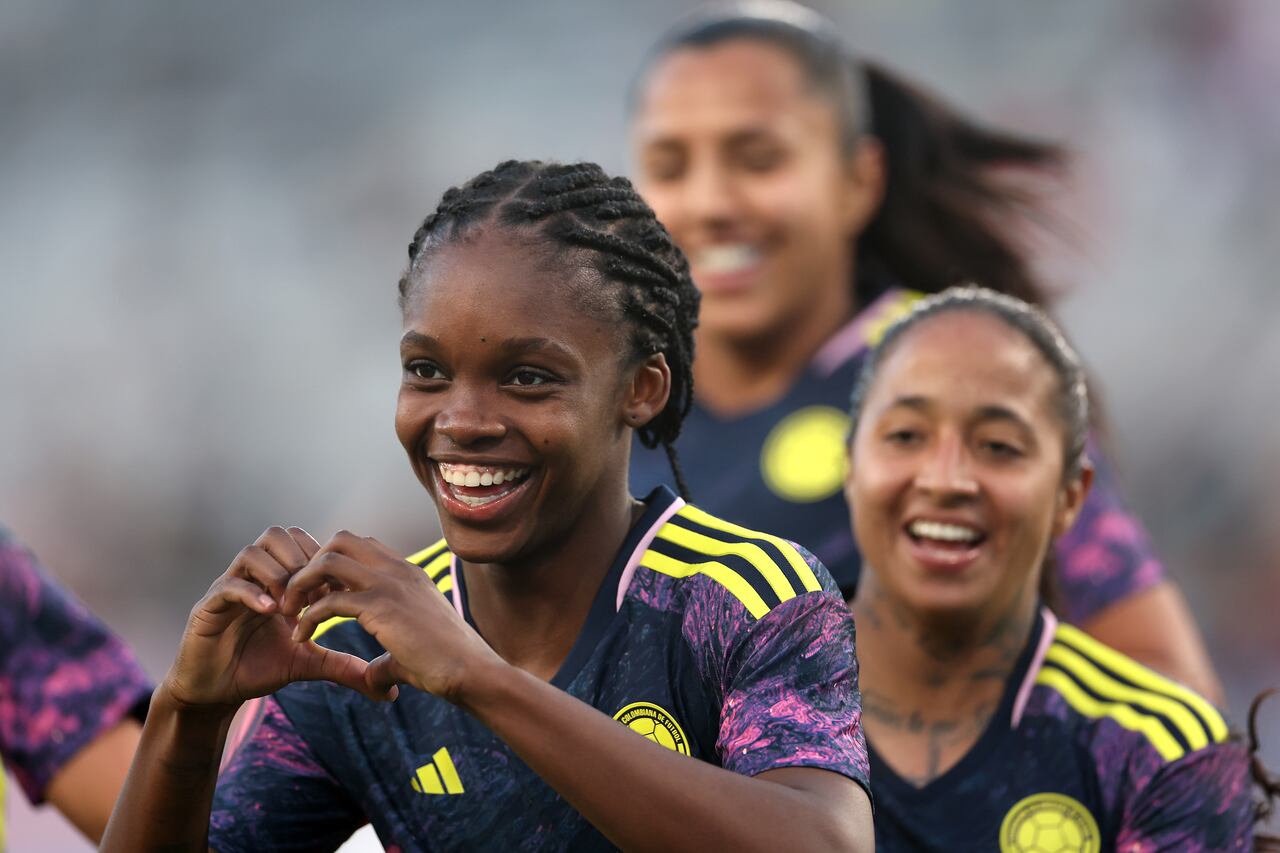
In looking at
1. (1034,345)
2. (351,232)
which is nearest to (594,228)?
(1034,345)

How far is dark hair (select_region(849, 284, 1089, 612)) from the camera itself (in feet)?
11.1

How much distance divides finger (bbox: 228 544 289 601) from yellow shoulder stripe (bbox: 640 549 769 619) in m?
0.53

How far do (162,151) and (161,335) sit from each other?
3.93ft

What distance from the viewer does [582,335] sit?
242 centimetres

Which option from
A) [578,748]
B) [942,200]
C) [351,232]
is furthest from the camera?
[351,232]

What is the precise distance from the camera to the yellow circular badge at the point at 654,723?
2.38 metres

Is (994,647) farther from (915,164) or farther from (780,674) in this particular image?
(915,164)

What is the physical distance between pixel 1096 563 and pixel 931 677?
0.95 meters

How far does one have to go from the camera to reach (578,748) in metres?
2.05

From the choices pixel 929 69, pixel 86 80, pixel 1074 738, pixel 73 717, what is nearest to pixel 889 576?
pixel 1074 738

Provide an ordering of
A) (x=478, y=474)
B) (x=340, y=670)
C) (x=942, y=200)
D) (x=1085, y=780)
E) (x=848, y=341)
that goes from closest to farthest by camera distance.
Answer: (x=340, y=670) < (x=478, y=474) < (x=1085, y=780) < (x=848, y=341) < (x=942, y=200)

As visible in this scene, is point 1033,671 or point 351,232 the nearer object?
point 1033,671

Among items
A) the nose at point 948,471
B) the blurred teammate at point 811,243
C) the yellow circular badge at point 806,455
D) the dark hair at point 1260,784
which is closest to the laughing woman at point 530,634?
the nose at point 948,471

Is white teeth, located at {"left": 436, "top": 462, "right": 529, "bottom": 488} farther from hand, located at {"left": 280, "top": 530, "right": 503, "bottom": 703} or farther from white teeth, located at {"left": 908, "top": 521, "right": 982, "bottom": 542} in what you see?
white teeth, located at {"left": 908, "top": 521, "right": 982, "bottom": 542}
